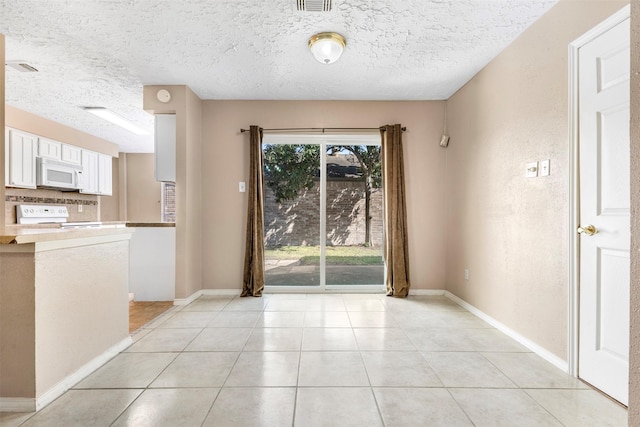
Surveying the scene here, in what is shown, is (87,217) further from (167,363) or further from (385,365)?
(385,365)

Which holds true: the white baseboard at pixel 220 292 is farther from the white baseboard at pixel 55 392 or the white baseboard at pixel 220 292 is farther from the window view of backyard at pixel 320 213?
the white baseboard at pixel 55 392

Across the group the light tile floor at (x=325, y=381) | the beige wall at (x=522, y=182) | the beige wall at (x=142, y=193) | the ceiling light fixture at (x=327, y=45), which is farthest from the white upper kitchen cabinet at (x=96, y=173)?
the beige wall at (x=522, y=182)

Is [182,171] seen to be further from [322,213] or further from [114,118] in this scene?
[114,118]

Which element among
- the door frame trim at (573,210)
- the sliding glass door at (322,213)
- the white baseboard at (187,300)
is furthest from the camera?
the sliding glass door at (322,213)

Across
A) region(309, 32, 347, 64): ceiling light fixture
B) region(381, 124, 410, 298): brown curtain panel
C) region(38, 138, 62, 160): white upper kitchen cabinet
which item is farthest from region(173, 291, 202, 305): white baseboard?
region(38, 138, 62, 160): white upper kitchen cabinet

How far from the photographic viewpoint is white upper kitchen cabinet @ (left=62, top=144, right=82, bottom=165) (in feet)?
16.9

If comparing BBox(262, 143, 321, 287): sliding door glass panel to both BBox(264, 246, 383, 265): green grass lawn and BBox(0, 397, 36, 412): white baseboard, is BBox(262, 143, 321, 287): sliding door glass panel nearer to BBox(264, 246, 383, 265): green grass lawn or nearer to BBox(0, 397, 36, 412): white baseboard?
BBox(264, 246, 383, 265): green grass lawn

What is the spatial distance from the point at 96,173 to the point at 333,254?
4.89 metres

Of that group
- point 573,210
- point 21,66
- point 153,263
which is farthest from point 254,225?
point 573,210

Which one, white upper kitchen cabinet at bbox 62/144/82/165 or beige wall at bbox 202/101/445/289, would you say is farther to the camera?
white upper kitchen cabinet at bbox 62/144/82/165

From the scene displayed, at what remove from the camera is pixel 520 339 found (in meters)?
2.50

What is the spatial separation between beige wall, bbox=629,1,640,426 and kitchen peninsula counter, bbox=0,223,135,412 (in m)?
2.40

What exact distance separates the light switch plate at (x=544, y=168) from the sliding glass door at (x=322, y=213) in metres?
2.03

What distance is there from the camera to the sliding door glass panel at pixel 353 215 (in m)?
4.12
